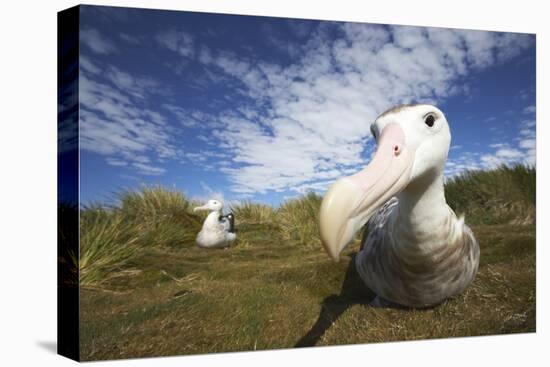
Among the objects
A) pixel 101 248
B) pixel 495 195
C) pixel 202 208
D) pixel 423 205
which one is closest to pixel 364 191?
pixel 423 205

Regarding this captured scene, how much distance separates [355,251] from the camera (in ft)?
19.6

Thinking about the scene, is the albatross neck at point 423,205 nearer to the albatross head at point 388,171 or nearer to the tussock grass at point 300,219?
the albatross head at point 388,171

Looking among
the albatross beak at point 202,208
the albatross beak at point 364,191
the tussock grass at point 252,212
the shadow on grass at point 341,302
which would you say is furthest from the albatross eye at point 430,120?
the albatross beak at point 202,208

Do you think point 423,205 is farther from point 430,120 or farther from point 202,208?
point 202,208

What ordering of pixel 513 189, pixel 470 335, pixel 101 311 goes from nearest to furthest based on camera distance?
pixel 101 311, pixel 470 335, pixel 513 189

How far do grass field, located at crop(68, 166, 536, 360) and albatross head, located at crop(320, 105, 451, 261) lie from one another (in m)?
1.60

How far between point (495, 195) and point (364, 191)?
140 inches

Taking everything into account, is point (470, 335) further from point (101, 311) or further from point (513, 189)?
point (101, 311)

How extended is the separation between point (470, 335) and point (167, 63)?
13.1 ft

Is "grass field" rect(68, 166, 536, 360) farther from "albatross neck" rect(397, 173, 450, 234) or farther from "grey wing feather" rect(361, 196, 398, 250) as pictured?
"albatross neck" rect(397, 173, 450, 234)

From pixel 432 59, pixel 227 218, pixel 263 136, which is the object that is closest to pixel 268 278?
pixel 227 218

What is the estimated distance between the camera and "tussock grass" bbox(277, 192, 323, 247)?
5.68 meters

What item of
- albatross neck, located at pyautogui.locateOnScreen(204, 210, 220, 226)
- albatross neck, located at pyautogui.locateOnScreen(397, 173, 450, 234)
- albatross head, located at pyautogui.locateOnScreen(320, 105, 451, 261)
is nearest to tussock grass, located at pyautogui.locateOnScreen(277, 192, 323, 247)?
albatross neck, located at pyautogui.locateOnScreen(204, 210, 220, 226)

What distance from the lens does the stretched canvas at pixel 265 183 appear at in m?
4.88
